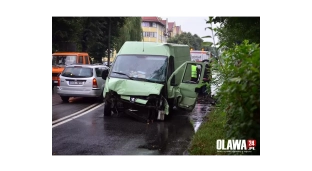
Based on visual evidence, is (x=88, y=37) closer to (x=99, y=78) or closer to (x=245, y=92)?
(x=99, y=78)

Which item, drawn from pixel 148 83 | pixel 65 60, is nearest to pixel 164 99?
pixel 148 83

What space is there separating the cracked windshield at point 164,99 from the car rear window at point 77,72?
0.04 m

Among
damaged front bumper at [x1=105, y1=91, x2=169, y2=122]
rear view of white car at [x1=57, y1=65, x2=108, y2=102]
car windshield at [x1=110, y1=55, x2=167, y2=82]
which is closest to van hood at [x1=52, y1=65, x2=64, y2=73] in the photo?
rear view of white car at [x1=57, y1=65, x2=108, y2=102]

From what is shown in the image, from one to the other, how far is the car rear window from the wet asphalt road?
2.03 meters

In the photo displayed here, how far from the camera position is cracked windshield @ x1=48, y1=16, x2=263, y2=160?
15.1 ft

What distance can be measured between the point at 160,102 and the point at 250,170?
18.3ft

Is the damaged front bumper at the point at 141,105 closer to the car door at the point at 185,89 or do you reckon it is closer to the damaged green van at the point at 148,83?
the damaged green van at the point at 148,83

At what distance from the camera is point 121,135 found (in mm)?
8523

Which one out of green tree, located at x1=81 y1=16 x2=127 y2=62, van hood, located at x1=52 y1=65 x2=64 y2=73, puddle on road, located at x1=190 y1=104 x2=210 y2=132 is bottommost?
puddle on road, located at x1=190 y1=104 x2=210 y2=132

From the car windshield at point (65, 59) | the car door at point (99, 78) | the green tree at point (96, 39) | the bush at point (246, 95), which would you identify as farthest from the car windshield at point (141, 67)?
the green tree at point (96, 39)

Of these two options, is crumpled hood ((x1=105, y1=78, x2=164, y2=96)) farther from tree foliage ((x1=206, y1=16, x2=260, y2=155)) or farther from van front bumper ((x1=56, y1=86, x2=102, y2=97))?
tree foliage ((x1=206, y1=16, x2=260, y2=155))

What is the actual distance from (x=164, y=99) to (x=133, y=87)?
93 centimetres
